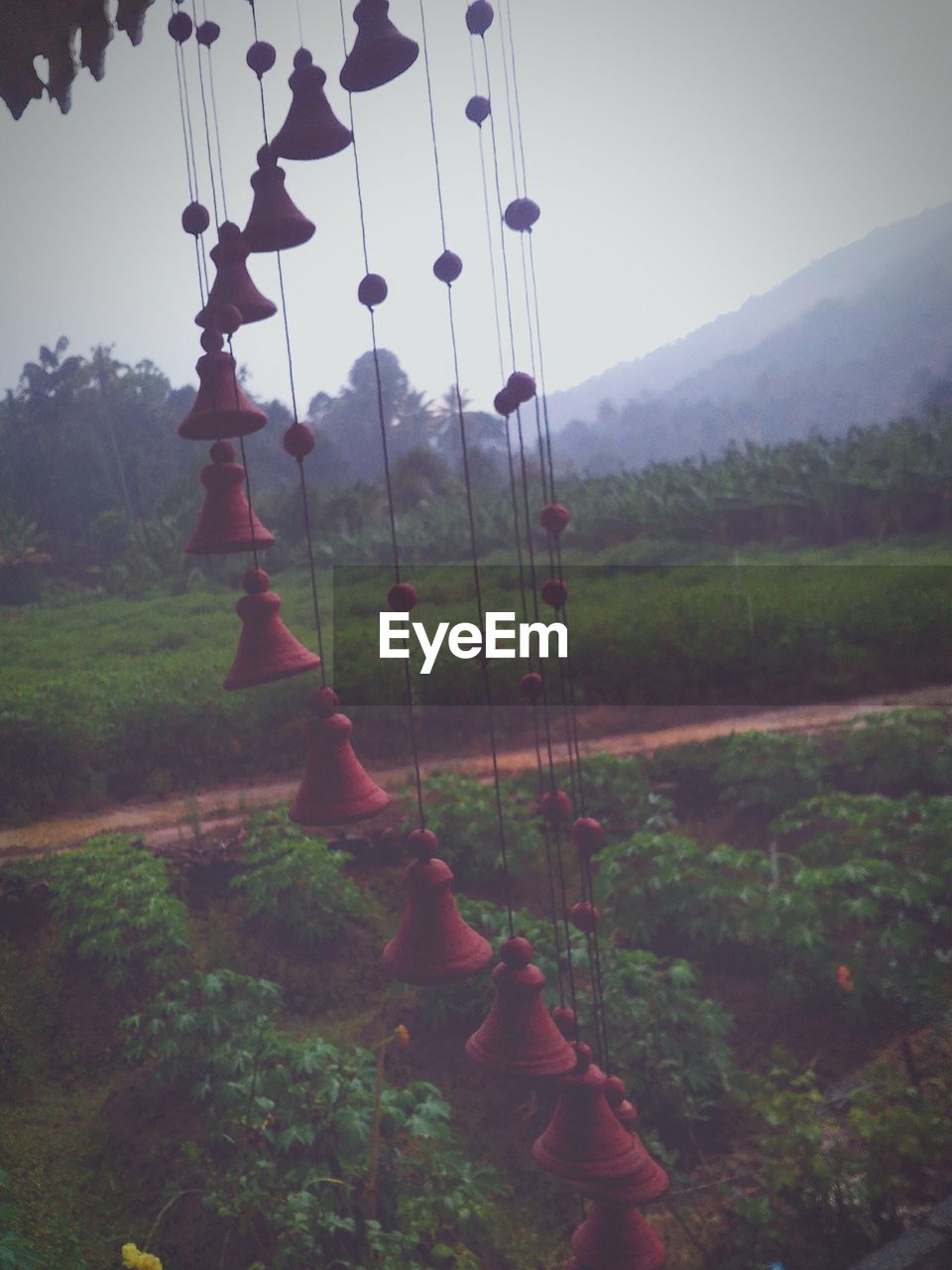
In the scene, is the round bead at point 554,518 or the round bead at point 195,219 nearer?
the round bead at point 554,518

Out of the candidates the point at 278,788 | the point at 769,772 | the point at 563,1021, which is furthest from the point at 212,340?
the point at 278,788

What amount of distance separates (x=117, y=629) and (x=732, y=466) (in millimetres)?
6266

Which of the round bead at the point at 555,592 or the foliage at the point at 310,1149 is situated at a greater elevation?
the round bead at the point at 555,592

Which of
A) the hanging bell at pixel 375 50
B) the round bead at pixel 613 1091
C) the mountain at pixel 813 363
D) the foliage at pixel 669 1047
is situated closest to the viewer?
the hanging bell at pixel 375 50

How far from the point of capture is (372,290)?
1.30 metres

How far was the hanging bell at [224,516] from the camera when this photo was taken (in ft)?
4.84

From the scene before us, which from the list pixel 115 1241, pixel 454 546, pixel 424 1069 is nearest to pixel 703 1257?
pixel 424 1069

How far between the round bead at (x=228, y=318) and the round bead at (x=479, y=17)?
18.7 inches

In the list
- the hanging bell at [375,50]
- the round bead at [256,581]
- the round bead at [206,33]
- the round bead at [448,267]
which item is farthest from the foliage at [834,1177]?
the round bead at [206,33]

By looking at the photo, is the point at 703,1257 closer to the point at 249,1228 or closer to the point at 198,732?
the point at 249,1228

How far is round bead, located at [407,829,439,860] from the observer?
129cm

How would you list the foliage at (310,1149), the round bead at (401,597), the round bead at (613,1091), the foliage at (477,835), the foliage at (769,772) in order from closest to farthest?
the round bead at (401,597) → the round bead at (613,1091) → the foliage at (310,1149) → the foliage at (477,835) → the foliage at (769,772)

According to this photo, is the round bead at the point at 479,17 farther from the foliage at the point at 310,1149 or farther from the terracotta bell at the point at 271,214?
the foliage at the point at 310,1149

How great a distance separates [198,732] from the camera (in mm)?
4855
